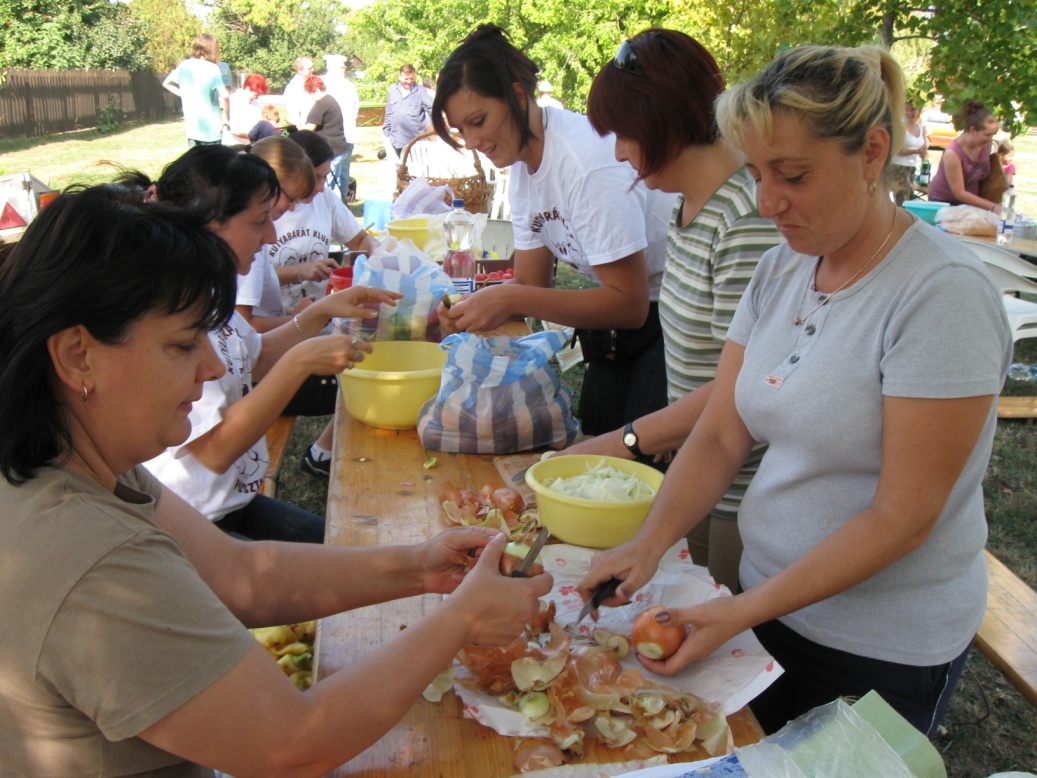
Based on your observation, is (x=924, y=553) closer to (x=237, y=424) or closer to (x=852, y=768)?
(x=852, y=768)

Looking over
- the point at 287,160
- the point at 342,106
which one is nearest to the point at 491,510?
the point at 287,160

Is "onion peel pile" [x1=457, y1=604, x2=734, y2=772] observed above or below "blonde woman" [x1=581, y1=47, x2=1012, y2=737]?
below

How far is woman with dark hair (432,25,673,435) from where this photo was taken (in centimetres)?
283

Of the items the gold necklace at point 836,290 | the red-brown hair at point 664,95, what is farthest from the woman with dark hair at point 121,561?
the red-brown hair at point 664,95

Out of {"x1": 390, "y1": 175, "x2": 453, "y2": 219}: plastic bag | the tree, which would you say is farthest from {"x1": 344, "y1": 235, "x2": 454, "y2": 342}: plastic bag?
the tree

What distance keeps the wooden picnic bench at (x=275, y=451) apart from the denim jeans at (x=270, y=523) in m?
0.22

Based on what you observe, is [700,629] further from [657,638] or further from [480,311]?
[480,311]

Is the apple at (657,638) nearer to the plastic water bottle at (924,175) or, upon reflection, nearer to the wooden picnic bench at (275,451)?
the wooden picnic bench at (275,451)

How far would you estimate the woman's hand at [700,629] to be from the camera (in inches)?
57.8

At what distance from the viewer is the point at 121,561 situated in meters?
1.12

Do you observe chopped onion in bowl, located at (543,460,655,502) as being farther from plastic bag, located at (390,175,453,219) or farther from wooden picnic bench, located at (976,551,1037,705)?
plastic bag, located at (390,175,453,219)

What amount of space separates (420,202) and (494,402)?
308 centimetres

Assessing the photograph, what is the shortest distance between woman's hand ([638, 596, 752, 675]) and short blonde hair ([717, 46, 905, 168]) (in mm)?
850

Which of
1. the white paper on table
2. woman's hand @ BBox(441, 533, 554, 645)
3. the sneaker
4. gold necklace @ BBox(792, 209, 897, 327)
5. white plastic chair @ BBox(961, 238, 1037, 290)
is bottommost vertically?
the sneaker
